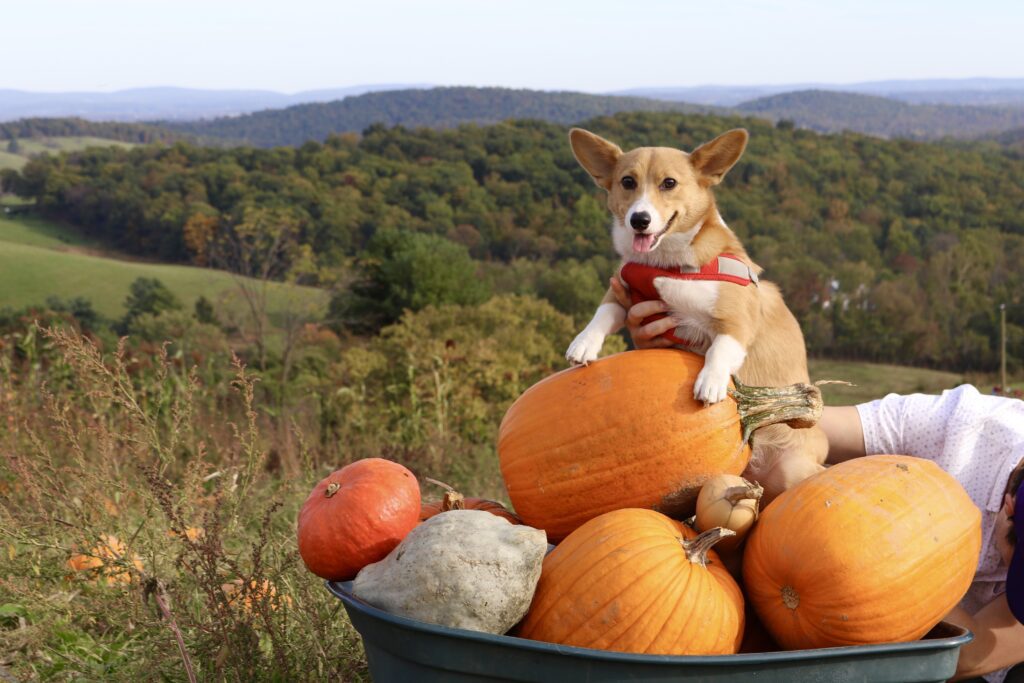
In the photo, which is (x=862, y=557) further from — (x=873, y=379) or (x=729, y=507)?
(x=873, y=379)

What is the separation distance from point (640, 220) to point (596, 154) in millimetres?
487

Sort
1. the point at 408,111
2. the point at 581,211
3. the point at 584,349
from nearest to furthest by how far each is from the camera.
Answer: the point at 584,349 < the point at 581,211 < the point at 408,111

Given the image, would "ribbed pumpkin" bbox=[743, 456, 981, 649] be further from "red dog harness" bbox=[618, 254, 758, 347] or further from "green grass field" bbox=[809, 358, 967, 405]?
"green grass field" bbox=[809, 358, 967, 405]

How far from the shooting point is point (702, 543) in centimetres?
210

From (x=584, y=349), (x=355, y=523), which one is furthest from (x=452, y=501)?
(x=584, y=349)

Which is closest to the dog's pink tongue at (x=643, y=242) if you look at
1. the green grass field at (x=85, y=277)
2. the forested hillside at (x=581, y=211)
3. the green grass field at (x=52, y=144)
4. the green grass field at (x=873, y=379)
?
the green grass field at (x=873, y=379)

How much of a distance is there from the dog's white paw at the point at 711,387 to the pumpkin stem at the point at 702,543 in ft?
1.45

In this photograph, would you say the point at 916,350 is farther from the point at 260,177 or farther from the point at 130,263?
the point at 130,263

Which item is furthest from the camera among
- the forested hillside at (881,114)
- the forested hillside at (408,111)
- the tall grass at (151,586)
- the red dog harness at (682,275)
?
the forested hillside at (881,114)

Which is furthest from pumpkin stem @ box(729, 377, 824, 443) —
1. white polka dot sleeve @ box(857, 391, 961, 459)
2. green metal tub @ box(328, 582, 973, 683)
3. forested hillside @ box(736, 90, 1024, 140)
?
forested hillside @ box(736, 90, 1024, 140)

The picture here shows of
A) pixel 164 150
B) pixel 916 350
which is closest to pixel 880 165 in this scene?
pixel 916 350

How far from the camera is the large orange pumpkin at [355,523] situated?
233 cm

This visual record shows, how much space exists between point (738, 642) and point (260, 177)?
71.6m

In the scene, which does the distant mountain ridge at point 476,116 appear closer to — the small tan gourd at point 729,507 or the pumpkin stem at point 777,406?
the pumpkin stem at point 777,406
